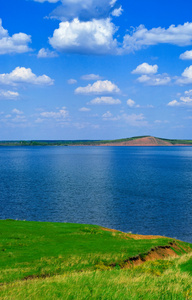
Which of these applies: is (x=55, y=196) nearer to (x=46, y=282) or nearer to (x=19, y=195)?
(x=19, y=195)

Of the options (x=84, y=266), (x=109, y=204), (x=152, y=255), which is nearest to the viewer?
(x=84, y=266)

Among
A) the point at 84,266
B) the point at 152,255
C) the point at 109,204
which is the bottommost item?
the point at 109,204

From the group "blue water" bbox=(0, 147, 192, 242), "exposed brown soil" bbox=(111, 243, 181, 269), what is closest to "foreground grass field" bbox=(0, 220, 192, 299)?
"exposed brown soil" bbox=(111, 243, 181, 269)

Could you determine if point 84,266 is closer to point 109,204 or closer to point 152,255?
point 152,255

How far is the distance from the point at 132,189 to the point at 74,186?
53.1 feet

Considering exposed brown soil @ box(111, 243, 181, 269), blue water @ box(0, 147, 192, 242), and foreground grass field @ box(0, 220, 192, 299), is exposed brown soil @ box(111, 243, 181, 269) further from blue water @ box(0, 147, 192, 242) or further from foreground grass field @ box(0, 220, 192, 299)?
blue water @ box(0, 147, 192, 242)

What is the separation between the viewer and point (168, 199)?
63812 mm

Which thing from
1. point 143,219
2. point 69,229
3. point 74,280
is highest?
point 74,280

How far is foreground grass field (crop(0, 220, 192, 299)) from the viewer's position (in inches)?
460

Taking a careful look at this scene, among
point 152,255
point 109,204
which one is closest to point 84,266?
point 152,255

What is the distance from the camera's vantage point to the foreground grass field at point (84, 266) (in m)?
11.7

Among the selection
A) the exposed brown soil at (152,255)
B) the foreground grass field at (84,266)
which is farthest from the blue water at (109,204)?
the foreground grass field at (84,266)

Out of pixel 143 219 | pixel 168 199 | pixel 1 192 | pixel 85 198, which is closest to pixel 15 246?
pixel 143 219

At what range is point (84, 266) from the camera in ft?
57.2
